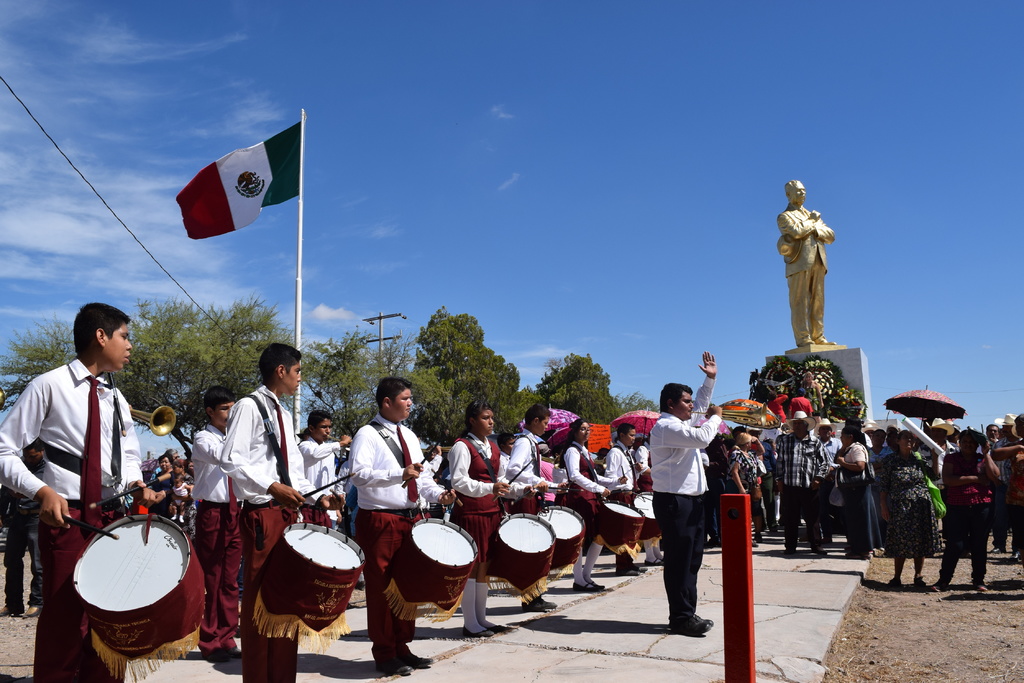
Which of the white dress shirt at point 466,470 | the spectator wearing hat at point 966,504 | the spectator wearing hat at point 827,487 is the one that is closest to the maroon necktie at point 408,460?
the white dress shirt at point 466,470

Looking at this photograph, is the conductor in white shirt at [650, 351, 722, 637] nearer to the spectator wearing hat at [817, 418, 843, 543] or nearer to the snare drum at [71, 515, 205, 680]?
the snare drum at [71, 515, 205, 680]

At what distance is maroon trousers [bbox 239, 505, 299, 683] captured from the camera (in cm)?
414

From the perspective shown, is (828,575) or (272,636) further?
(828,575)

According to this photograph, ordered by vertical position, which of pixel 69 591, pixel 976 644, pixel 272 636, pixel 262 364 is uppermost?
pixel 262 364

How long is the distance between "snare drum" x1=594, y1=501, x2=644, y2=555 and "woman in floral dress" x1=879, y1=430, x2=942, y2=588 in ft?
9.92

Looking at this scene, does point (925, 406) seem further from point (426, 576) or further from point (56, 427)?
point (56, 427)

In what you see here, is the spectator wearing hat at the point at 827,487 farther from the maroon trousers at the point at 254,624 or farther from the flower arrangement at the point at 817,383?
the maroon trousers at the point at 254,624

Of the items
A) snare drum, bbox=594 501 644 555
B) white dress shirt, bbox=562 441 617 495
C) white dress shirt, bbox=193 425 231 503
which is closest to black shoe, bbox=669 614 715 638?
snare drum, bbox=594 501 644 555

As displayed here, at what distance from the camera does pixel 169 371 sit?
26.3 m

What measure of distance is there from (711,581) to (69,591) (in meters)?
6.88

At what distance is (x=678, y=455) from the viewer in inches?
257

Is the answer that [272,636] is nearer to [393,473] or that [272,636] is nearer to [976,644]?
[393,473]

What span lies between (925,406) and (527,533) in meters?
9.34

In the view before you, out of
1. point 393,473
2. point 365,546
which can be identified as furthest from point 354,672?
point 393,473
